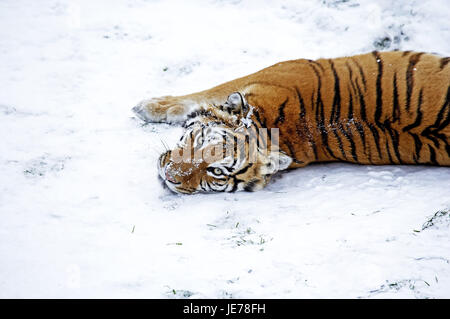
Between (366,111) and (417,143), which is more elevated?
(366,111)

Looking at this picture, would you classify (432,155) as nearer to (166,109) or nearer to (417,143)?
(417,143)

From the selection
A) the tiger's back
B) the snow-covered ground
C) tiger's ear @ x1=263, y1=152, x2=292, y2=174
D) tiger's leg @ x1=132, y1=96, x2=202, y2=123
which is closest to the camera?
the snow-covered ground

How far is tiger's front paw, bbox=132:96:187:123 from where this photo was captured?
3984mm

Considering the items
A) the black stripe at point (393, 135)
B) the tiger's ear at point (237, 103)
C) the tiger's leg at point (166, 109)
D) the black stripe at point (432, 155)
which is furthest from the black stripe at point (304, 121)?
the tiger's leg at point (166, 109)

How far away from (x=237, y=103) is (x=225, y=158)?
429 millimetres

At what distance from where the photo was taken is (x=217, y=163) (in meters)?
3.13

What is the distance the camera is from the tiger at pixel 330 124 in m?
3.12

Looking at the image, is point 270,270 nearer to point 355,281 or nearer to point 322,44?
point 355,281

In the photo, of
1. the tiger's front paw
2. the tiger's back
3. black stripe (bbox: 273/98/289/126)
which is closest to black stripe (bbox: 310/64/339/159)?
the tiger's back

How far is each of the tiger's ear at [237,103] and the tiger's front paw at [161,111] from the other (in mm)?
832

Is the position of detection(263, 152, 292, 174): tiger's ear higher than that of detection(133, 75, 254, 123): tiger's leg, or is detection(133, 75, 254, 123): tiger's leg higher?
detection(133, 75, 254, 123): tiger's leg

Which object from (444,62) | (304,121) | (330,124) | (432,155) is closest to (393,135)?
(432,155)

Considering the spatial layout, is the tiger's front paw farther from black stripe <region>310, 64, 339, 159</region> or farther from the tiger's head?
black stripe <region>310, 64, 339, 159</region>
